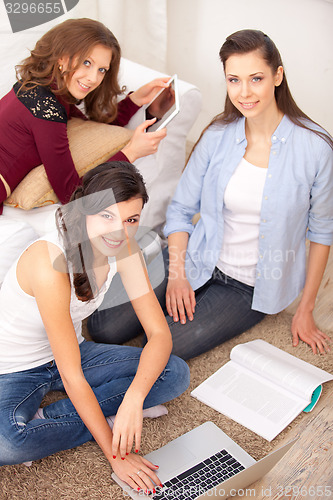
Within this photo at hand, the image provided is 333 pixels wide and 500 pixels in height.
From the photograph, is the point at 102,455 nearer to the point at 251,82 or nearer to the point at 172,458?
the point at 172,458

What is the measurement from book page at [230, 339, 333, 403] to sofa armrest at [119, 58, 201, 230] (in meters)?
0.59

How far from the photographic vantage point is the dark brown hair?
1.24 m

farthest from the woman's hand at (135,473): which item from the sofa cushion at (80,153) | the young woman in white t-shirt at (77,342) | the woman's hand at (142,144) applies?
the woman's hand at (142,144)

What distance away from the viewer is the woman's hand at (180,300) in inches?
64.5

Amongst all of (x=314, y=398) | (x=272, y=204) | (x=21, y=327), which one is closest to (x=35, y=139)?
(x=21, y=327)

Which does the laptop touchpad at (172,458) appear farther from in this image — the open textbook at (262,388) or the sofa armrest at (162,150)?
the sofa armrest at (162,150)

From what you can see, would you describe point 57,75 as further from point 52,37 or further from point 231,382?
point 231,382

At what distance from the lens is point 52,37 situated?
1602mm

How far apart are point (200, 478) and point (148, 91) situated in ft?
3.93

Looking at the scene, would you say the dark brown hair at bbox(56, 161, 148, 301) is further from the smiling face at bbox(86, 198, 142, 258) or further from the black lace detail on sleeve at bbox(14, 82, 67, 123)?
the black lace detail on sleeve at bbox(14, 82, 67, 123)

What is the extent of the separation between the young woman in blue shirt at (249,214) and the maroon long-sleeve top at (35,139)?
353mm

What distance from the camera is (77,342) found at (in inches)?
47.9

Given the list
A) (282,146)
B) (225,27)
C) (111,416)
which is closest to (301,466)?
(111,416)

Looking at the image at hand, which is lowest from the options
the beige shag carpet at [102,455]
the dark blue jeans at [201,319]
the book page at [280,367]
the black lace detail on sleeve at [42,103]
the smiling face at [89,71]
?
the beige shag carpet at [102,455]
